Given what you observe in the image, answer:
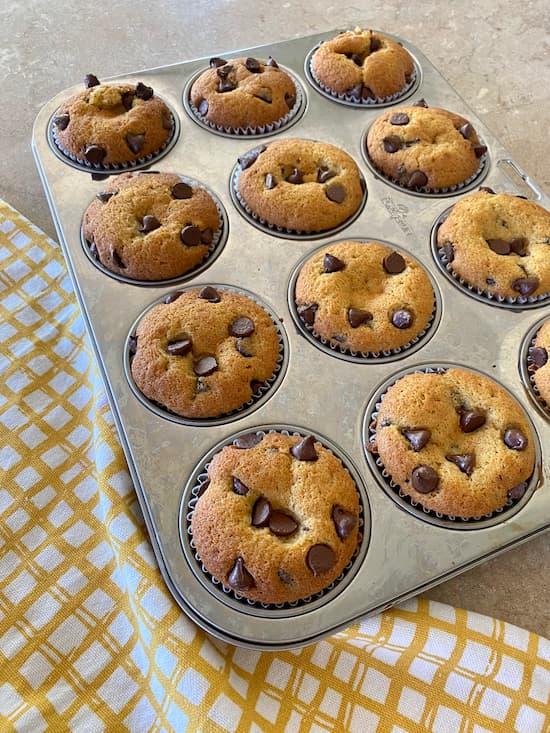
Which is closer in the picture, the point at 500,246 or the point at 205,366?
the point at 205,366

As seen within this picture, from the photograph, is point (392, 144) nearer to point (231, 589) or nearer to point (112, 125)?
point (112, 125)

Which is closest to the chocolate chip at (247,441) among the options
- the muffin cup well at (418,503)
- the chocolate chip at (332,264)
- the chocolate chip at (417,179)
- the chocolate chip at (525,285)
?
the muffin cup well at (418,503)

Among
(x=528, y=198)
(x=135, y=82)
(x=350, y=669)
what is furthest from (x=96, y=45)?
(x=350, y=669)

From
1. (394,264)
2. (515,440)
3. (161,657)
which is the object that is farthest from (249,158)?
(161,657)

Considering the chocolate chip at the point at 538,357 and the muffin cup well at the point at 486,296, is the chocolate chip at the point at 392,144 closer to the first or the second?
the muffin cup well at the point at 486,296

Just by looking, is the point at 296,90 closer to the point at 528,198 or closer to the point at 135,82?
the point at 135,82

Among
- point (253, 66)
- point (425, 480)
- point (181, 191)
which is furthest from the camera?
point (253, 66)

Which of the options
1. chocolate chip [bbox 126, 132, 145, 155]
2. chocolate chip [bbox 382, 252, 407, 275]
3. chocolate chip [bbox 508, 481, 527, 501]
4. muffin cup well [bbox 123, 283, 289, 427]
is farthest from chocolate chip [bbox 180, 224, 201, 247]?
chocolate chip [bbox 508, 481, 527, 501]
